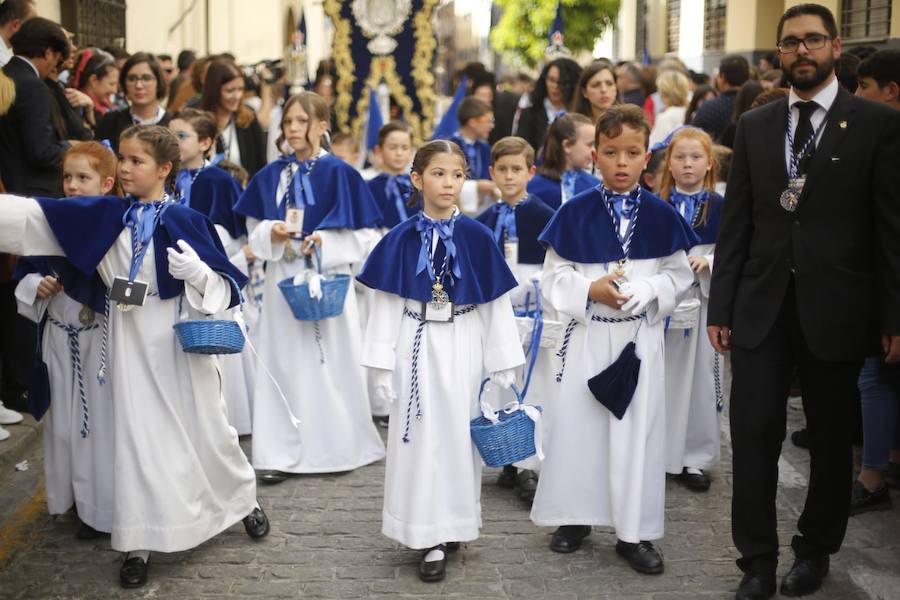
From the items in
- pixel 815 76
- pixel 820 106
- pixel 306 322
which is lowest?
pixel 306 322

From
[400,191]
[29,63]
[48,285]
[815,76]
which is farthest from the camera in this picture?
Answer: [400,191]

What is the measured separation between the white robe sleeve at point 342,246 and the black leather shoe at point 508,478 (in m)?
1.64

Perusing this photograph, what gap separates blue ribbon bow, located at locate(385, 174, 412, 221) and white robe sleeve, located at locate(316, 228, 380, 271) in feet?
5.09

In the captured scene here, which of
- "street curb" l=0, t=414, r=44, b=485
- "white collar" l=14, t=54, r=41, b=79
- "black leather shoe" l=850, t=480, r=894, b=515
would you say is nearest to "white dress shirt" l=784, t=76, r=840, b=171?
"black leather shoe" l=850, t=480, r=894, b=515

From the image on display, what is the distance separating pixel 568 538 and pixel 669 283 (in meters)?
1.41

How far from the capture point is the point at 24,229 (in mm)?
5227

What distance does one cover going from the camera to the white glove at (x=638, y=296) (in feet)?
18.5

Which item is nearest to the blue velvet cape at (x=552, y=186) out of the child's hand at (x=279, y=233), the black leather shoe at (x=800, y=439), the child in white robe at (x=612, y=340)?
the child's hand at (x=279, y=233)

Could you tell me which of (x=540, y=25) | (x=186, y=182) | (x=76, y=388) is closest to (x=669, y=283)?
(x=76, y=388)

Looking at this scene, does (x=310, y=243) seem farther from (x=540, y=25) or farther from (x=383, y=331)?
(x=540, y=25)

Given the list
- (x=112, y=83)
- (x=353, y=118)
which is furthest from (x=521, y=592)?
(x=353, y=118)

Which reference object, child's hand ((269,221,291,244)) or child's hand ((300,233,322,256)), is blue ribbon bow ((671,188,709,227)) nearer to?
child's hand ((300,233,322,256))

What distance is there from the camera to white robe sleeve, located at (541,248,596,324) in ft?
18.9

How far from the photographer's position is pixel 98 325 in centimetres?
595
